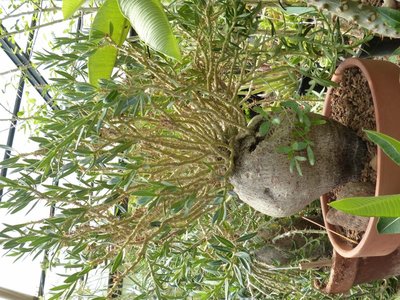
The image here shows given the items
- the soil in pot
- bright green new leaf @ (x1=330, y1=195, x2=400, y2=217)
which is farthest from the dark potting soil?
bright green new leaf @ (x1=330, y1=195, x2=400, y2=217)

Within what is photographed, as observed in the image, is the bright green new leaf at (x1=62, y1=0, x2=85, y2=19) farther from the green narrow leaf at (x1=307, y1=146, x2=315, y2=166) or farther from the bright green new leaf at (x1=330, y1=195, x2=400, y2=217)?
the bright green new leaf at (x1=330, y1=195, x2=400, y2=217)

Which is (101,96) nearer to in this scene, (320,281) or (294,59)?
(294,59)

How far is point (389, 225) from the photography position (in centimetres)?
84

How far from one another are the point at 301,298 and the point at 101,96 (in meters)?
0.88

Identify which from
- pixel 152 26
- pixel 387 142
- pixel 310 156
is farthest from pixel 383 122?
pixel 152 26

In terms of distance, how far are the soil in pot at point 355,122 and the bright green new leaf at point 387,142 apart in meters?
0.33

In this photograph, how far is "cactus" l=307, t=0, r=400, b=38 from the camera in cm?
98

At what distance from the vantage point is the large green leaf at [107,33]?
1085 mm

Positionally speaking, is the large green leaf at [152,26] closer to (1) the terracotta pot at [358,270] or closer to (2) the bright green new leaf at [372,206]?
(2) the bright green new leaf at [372,206]

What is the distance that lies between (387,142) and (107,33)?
24.2 inches

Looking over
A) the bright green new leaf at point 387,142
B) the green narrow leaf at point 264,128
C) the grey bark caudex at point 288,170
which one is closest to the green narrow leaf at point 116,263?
the grey bark caudex at point 288,170

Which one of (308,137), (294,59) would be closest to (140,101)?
(308,137)

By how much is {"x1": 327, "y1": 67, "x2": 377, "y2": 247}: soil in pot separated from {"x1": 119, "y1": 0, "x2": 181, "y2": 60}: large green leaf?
1.74ft

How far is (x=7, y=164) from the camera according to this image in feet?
4.07
